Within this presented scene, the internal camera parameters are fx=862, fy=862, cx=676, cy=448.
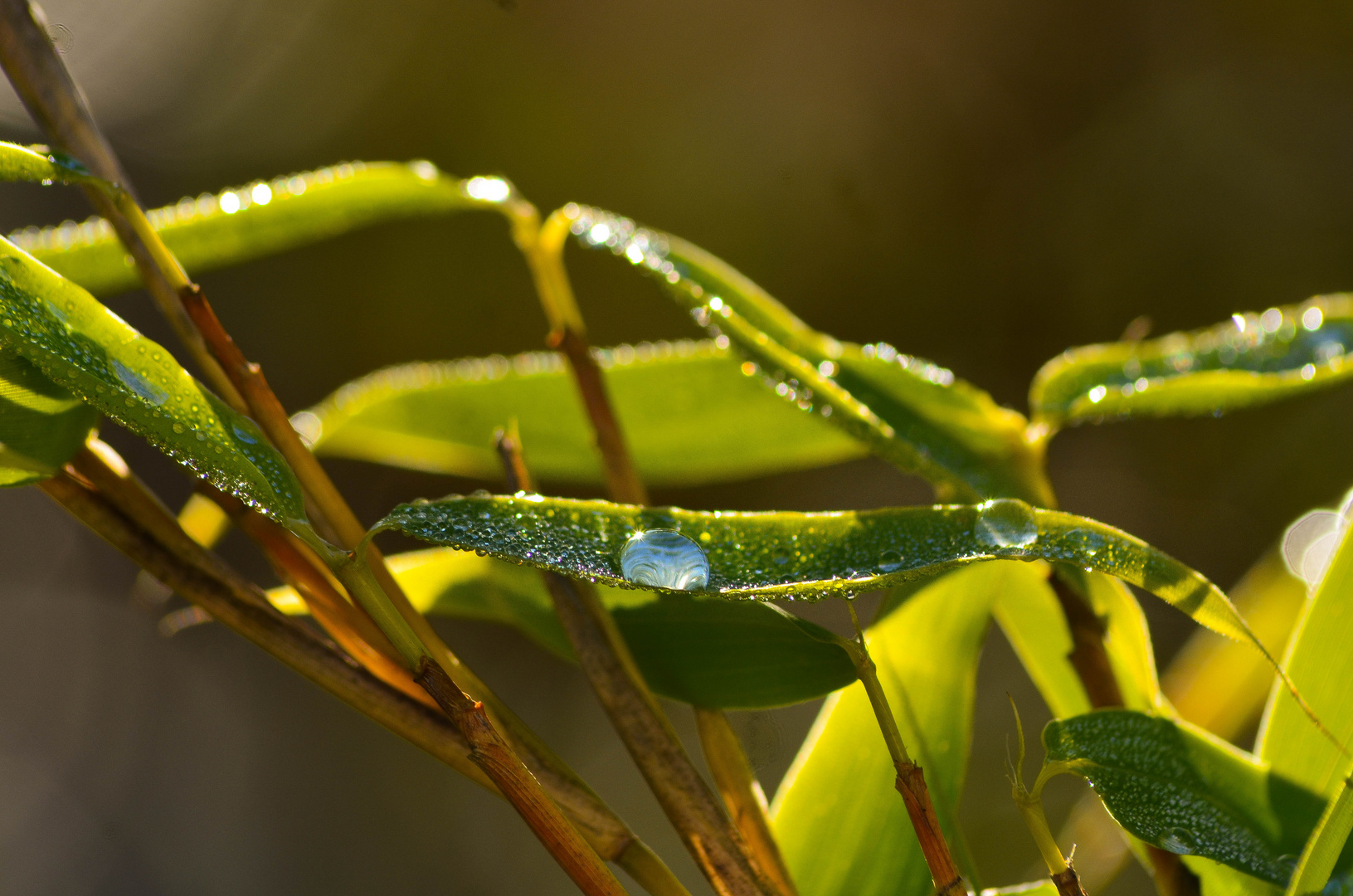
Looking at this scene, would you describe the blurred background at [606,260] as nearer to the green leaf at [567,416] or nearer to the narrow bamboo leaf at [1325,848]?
the green leaf at [567,416]

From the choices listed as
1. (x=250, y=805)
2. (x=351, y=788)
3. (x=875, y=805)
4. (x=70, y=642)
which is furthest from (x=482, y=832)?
(x=875, y=805)

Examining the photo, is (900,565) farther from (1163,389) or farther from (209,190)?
(209,190)

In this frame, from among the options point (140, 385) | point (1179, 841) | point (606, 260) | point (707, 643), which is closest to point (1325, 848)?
point (1179, 841)

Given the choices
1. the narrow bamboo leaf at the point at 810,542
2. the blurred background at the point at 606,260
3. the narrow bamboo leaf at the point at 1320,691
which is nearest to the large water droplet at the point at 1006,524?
the narrow bamboo leaf at the point at 810,542

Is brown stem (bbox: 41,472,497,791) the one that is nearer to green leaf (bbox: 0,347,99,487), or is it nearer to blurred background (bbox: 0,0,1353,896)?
green leaf (bbox: 0,347,99,487)

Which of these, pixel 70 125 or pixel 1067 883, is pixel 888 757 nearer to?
pixel 1067 883

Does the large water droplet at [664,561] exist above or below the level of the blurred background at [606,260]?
below

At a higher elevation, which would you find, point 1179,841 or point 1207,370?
point 1207,370

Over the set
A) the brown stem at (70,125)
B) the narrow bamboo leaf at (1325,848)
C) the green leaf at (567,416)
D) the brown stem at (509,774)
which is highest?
the brown stem at (70,125)
